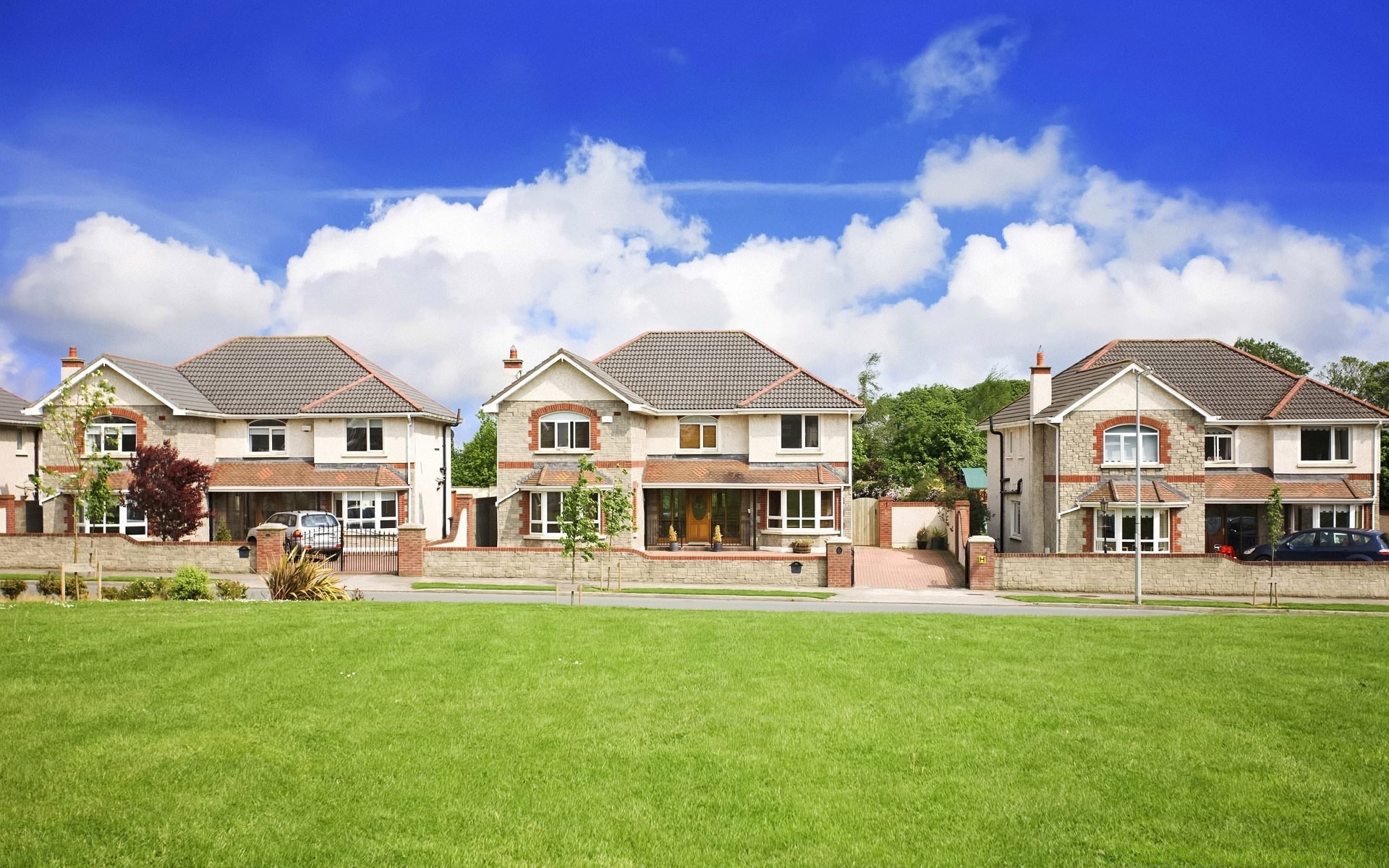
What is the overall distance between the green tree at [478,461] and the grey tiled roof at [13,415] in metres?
20.9

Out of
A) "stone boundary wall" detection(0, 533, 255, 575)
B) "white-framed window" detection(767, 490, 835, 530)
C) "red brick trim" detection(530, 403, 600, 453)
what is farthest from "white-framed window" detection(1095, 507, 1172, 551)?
"stone boundary wall" detection(0, 533, 255, 575)

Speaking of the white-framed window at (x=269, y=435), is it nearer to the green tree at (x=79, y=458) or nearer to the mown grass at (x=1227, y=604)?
the green tree at (x=79, y=458)

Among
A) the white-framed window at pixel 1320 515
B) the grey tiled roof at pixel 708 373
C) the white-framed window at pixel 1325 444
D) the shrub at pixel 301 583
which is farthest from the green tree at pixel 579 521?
the white-framed window at pixel 1325 444

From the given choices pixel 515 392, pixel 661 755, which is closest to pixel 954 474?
pixel 515 392

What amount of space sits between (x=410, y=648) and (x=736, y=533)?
24.1 m

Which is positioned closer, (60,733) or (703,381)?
(60,733)

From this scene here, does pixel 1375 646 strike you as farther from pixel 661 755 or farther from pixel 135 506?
pixel 135 506

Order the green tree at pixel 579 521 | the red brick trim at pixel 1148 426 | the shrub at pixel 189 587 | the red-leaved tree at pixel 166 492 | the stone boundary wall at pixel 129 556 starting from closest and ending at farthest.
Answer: the shrub at pixel 189 587 → the green tree at pixel 579 521 → the stone boundary wall at pixel 129 556 → the red-leaved tree at pixel 166 492 → the red brick trim at pixel 1148 426

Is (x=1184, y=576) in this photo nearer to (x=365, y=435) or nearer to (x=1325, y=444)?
(x=1325, y=444)

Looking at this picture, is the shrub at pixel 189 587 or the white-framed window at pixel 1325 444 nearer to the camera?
the shrub at pixel 189 587

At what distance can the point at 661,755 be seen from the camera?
9.09 metres

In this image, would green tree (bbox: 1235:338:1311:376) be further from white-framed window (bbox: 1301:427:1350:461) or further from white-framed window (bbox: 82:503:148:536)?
white-framed window (bbox: 82:503:148:536)

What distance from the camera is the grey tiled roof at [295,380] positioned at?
119 feet

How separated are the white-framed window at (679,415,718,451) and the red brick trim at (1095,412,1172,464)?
1450 cm
